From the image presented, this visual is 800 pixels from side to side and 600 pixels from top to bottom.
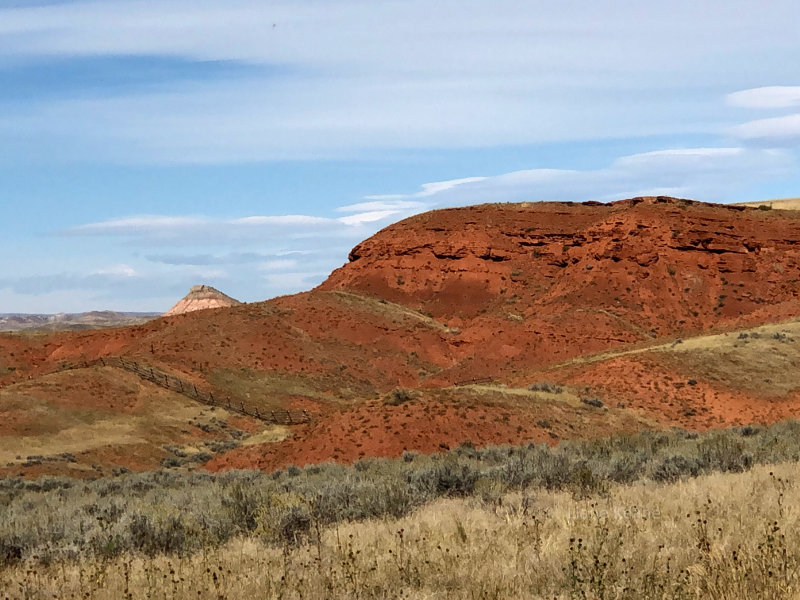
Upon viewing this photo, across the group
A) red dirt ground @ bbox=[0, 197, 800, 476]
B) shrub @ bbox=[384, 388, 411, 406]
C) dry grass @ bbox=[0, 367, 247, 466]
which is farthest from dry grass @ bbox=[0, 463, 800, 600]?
dry grass @ bbox=[0, 367, 247, 466]

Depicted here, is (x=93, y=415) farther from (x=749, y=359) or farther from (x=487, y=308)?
(x=487, y=308)

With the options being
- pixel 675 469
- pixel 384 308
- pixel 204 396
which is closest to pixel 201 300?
pixel 384 308

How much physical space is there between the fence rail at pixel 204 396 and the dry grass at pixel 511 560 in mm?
37603

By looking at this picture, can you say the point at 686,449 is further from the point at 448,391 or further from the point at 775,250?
the point at 775,250

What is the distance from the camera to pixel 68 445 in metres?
37.2

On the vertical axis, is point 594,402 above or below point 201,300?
below

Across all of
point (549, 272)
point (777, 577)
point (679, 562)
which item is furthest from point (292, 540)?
point (549, 272)

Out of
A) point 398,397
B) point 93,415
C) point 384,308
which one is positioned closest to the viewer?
point 398,397

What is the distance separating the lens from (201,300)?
130m

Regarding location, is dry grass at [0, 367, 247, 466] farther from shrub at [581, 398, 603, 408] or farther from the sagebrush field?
the sagebrush field

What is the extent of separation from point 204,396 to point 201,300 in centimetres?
8338

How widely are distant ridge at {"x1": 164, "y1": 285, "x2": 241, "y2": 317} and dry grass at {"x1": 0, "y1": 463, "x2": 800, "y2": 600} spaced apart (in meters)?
121

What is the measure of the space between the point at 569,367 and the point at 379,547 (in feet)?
102

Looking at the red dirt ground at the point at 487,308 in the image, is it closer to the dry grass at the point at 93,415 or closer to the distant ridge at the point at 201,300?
the dry grass at the point at 93,415
